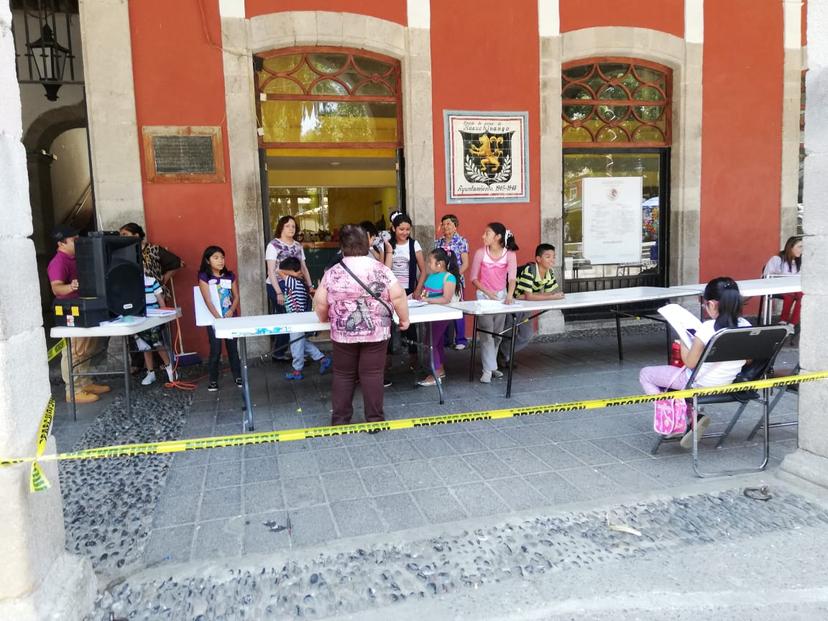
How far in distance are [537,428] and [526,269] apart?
81.6 inches

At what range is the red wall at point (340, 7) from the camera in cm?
687

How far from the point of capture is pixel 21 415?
7.61 feet

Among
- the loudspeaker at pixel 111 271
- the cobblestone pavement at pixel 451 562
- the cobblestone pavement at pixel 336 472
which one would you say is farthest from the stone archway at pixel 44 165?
the cobblestone pavement at pixel 451 562

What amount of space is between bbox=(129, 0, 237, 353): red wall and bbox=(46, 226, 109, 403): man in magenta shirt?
113cm

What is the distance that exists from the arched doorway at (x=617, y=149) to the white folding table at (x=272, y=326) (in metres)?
3.75

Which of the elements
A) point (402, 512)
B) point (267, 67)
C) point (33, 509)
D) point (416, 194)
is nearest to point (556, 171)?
point (416, 194)

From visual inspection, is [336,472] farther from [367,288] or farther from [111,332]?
[111,332]

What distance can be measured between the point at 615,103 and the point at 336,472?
6.64 meters

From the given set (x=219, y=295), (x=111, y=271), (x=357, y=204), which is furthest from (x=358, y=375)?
(x=357, y=204)

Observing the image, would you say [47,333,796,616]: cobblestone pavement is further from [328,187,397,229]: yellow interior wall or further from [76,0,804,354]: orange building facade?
[328,187,397,229]: yellow interior wall

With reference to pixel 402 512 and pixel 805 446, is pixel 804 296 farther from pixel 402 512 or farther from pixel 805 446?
pixel 402 512

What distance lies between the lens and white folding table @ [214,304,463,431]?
4684 mm

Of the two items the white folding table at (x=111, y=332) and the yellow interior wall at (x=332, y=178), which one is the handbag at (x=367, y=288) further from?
the yellow interior wall at (x=332, y=178)

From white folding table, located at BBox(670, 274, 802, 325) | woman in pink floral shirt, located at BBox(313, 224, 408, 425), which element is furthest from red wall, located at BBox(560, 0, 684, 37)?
woman in pink floral shirt, located at BBox(313, 224, 408, 425)
